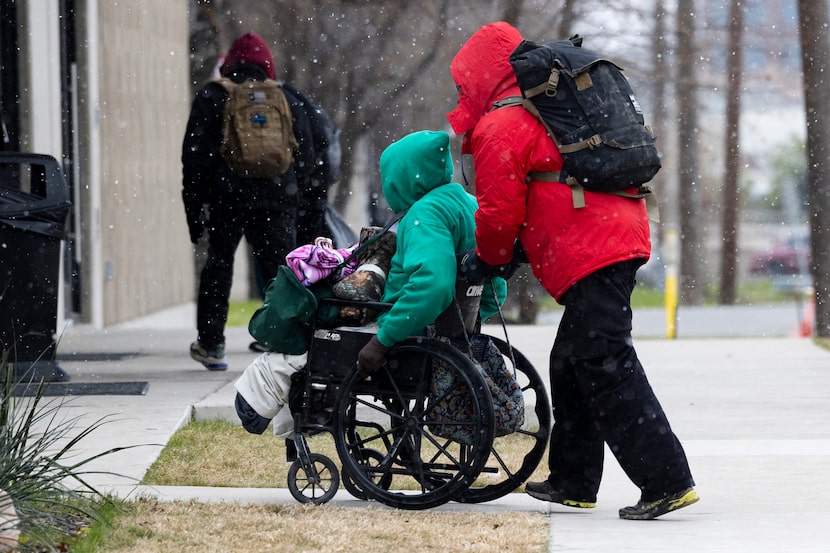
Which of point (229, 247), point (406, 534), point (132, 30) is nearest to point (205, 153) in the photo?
point (229, 247)

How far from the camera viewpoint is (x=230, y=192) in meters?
8.00

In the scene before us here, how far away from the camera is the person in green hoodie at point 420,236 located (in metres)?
4.64

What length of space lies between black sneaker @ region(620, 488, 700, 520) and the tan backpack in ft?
12.4

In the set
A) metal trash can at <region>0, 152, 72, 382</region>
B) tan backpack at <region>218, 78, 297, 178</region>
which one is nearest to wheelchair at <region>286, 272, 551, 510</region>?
metal trash can at <region>0, 152, 72, 382</region>

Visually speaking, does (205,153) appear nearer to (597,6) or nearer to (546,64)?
(546,64)

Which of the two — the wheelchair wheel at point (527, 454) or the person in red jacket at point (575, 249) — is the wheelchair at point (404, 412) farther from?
the person in red jacket at point (575, 249)

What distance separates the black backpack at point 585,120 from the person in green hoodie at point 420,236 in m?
0.38

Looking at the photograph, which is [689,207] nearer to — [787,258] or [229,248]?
[787,258]

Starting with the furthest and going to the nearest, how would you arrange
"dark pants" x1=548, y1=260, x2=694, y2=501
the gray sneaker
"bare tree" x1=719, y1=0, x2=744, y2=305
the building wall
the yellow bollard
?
"bare tree" x1=719, y1=0, x2=744, y2=305, the yellow bollard, the building wall, the gray sneaker, "dark pants" x1=548, y1=260, x2=694, y2=501

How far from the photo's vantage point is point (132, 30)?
14.4 m

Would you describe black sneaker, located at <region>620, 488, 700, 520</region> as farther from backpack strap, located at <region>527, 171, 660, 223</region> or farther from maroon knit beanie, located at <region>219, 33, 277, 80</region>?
maroon knit beanie, located at <region>219, 33, 277, 80</region>

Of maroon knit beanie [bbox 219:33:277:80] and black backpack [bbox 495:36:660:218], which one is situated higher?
maroon knit beanie [bbox 219:33:277:80]

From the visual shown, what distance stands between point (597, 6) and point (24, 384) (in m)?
13.3

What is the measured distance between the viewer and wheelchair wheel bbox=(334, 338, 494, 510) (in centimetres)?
466
